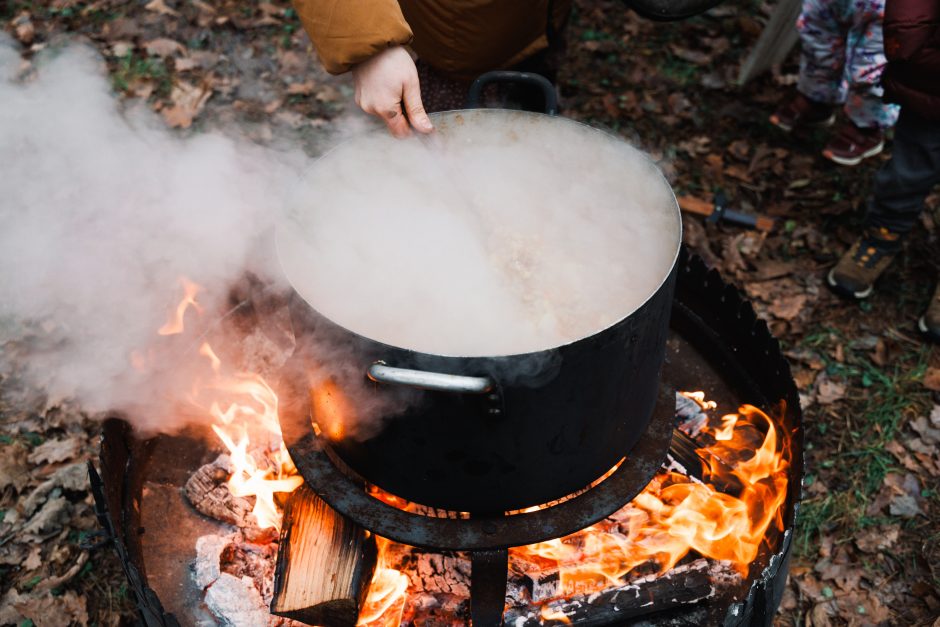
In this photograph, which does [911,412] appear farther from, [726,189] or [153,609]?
[153,609]

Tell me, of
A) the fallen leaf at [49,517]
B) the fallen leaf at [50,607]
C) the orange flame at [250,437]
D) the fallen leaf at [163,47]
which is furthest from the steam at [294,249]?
the fallen leaf at [163,47]

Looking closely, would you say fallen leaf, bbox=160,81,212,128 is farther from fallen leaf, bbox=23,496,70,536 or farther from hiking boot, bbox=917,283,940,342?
hiking boot, bbox=917,283,940,342

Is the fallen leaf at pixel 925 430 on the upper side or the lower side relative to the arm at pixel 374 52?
lower

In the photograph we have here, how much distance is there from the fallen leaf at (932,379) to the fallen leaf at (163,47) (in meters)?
5.02

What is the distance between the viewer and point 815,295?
3.72 m

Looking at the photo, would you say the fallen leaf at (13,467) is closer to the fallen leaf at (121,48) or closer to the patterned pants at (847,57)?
the fallen leaf at (121,48)

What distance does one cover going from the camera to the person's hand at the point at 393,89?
74.8 inches

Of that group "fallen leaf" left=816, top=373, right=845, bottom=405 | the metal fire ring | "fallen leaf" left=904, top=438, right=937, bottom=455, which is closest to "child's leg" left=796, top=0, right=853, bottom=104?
"fallen leaf" left=816, top=373, right=845, bottom=405

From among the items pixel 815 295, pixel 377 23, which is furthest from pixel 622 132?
pixel 377 23

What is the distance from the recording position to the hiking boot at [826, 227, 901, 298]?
3574 mm

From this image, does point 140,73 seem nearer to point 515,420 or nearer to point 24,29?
point 24,29

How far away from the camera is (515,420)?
1.69m

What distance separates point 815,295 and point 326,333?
2987mm

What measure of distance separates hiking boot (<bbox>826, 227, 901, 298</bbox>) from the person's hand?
2.67 m
